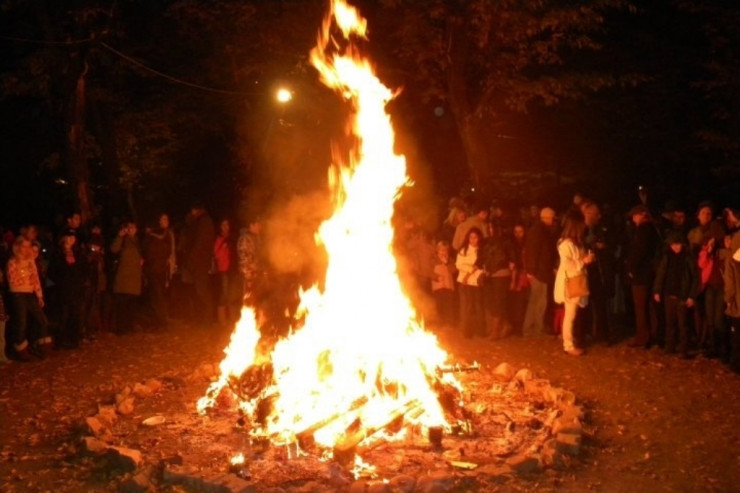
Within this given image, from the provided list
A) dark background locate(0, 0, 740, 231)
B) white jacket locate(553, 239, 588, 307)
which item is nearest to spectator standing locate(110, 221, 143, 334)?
dark background locate(0, 0, 740, 231)

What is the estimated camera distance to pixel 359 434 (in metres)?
7.54

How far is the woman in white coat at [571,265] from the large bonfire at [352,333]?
2.35 m

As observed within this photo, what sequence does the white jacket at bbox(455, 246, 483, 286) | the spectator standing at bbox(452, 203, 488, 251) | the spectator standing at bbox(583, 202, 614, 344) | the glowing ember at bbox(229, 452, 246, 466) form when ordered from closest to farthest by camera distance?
the glowing ember at bbox(229, 452, 246, 466) < the spectator standing at bbox(583, 202, 614, 344) < the white jacket at bbox(455, 246, 483, 286) < the spectator standing at bbox(452, 203, 488, 251)

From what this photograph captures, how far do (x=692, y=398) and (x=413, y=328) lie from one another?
344cm

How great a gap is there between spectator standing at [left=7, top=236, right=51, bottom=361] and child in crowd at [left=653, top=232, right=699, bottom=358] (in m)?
9.28

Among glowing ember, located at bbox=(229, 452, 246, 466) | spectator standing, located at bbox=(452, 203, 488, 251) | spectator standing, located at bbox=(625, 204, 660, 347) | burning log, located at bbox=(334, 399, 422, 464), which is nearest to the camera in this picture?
glowing ember, located at bbox=(229, 452, 246, 466)

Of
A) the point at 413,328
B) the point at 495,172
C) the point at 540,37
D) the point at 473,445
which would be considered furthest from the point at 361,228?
the point at 495,172

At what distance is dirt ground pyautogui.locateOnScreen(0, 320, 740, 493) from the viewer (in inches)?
281

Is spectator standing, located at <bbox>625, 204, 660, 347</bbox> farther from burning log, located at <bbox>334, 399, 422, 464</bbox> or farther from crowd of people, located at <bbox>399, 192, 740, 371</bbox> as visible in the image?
burning log, located at <bbox>334, 399, 422, 464</bbox>

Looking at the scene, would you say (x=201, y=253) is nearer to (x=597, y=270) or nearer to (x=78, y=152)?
(x=78, y=152)

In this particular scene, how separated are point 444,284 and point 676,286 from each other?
4.03 meters

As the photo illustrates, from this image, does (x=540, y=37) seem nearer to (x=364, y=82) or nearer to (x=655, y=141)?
(x=655, y=141)

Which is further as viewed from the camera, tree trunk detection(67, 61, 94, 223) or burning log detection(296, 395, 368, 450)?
tree trunk detection(67, 61, 94, 223)

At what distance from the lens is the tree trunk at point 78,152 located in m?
16.0
